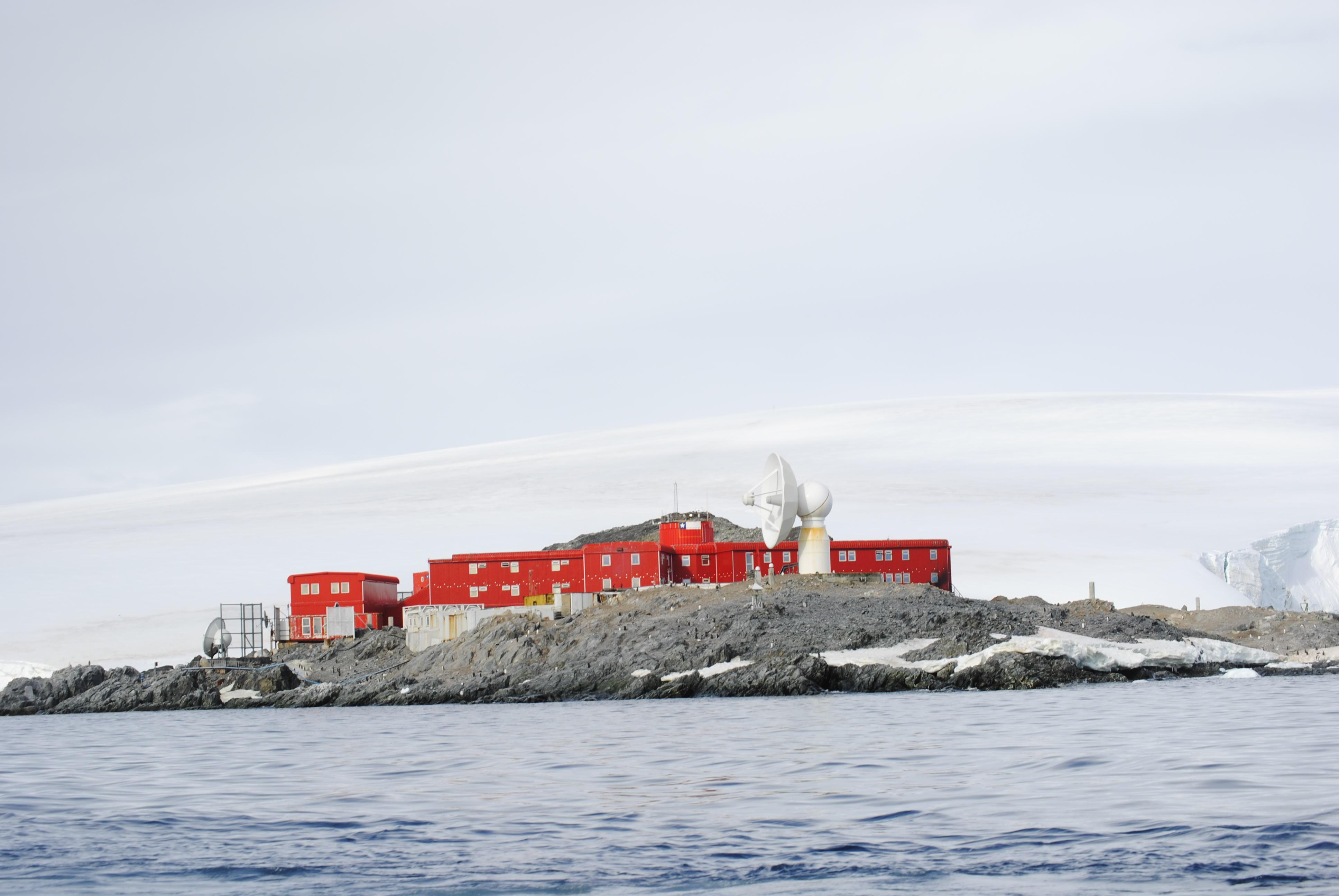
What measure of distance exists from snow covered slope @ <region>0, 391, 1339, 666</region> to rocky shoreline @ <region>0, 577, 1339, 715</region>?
12.4m

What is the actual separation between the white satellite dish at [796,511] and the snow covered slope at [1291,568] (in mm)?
24118

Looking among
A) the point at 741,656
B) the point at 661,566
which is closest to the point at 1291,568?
the point at 661,566

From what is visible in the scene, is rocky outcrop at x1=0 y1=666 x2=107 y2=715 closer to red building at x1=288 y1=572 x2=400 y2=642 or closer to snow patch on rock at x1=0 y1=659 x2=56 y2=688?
snow patch on rock at x1=0 y1=659 x2=56 y2=688

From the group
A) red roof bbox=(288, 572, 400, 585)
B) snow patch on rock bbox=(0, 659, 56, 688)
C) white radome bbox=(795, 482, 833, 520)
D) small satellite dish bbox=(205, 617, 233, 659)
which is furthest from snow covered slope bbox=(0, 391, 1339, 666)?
white radome bbox=(795, 482, 833, 520)

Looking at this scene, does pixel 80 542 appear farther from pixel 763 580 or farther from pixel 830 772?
pixel 830 772

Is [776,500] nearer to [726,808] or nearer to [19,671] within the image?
[19,671]

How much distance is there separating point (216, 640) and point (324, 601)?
5.23 meters

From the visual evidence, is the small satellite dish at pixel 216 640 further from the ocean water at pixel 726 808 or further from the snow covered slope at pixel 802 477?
the ocean water at pixel 726 808

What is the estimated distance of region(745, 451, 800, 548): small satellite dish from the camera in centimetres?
6006

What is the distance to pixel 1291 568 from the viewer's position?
70875 mm

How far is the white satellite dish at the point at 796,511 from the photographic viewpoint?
6016 cm

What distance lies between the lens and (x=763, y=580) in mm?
57844

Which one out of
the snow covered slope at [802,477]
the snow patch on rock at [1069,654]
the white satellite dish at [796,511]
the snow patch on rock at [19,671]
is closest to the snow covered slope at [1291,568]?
the snow covered slope at [802,477]

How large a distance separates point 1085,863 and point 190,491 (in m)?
116
